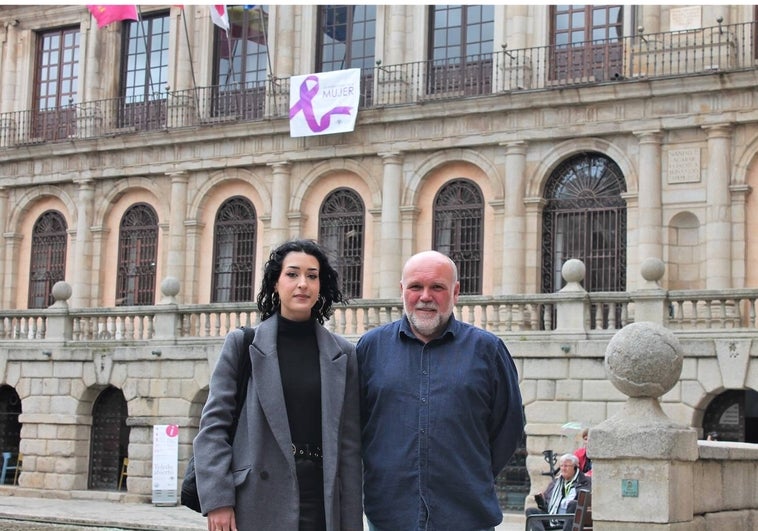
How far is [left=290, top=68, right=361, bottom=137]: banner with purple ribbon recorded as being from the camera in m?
31.0

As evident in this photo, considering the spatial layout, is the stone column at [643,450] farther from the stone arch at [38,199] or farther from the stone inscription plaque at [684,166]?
the stone arch at [38,199]

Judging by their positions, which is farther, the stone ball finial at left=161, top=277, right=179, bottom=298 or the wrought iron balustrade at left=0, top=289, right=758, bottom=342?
the stone ball finial at left=161, top=277, right=179, bottom=298

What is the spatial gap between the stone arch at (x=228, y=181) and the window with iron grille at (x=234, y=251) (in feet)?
1.33

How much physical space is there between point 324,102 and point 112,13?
224 inches

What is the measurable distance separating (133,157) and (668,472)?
25.8m

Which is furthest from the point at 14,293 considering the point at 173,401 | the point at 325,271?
the point at 325,271

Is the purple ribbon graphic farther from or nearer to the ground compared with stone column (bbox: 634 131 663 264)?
farther from the ground

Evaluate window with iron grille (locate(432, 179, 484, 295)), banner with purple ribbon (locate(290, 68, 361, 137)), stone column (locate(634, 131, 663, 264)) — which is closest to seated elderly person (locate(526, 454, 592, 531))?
stone column (locate(634, 131, 663, 264))

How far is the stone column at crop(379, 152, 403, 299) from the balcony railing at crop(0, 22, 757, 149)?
1.35 m

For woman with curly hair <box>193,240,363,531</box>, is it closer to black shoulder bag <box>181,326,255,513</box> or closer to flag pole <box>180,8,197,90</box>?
black shoulder bag <box>181,326,255,513</box>

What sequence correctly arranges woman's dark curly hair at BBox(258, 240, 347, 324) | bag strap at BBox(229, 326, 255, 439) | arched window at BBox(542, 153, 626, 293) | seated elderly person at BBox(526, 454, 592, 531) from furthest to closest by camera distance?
1. arched window at BBox(542, 153, 626, 293)
2. seated elderly person at BBox(526, 454, 592, 531)
3. woman's dark curly hair at BBox(258, 240, 347, 324)
4. bag strap at BBox(229, 326, 255, 439)

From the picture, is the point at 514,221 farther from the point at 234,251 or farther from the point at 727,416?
the point at 234,251

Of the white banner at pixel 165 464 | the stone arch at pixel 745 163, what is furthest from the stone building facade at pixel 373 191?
the white banner at pixel 165 464

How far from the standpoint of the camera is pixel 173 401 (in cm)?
2816
